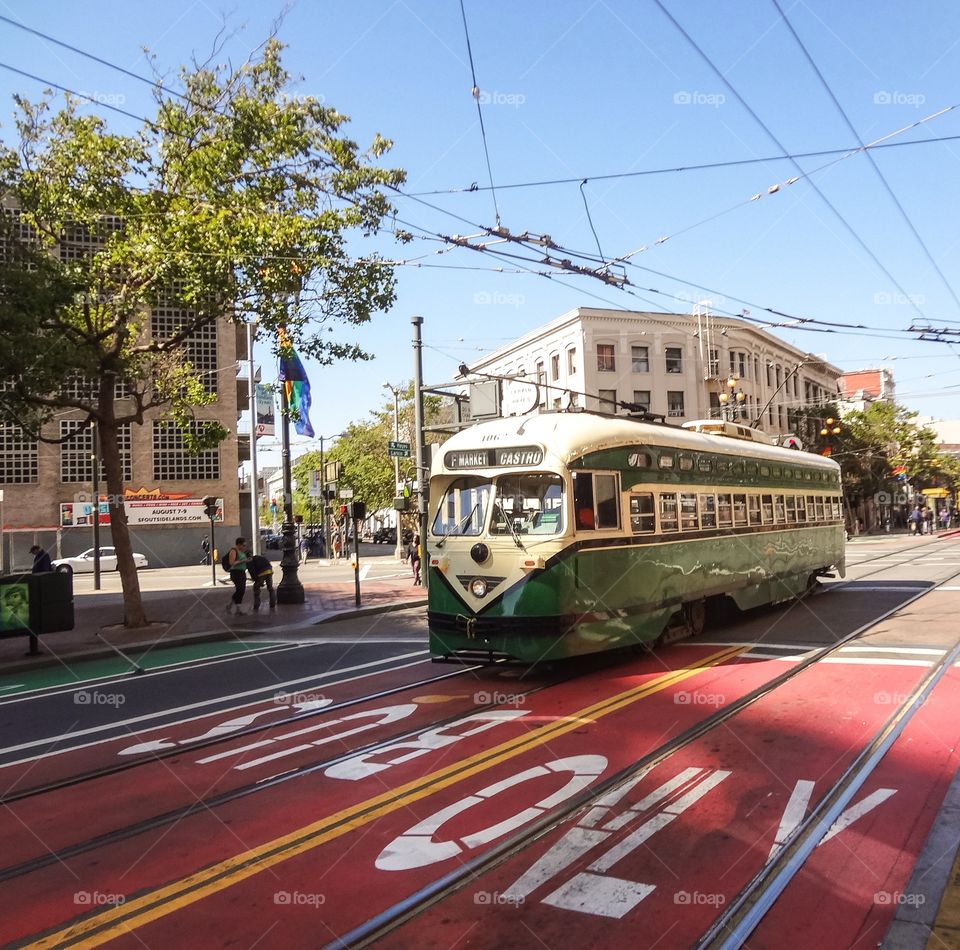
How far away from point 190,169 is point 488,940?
15480mm

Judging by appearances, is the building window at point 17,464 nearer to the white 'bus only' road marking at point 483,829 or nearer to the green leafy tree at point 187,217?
the green leafy tree at point 187,217

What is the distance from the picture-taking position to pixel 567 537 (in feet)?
32.2

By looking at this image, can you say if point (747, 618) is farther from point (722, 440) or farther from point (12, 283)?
point (12, 283)

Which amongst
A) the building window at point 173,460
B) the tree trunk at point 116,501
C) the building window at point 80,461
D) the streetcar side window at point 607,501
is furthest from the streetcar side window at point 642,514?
the building window at point 173,460

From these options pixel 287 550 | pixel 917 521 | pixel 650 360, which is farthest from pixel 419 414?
pixel 917 521

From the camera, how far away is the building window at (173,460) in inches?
1900

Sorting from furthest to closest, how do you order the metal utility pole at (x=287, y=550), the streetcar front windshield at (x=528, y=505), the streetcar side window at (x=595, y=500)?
the metal utility pole at (x=287, y=550) < the streetcar side window at (x=595, y=500) < the streetcar front windshield at (x=528, y=505)

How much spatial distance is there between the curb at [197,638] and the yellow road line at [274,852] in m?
9.83

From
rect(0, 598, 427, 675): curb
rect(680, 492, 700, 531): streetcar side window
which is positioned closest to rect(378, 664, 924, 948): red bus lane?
rect(680, 492, 700, 531): streetcar side window

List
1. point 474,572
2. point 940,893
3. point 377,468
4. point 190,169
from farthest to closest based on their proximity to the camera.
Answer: point 377,468 < point 190,169 < point 474,572 < point 940,893

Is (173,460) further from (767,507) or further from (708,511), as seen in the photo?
(708,511)

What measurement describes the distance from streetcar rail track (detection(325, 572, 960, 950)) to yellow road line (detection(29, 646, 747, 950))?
3.22ft

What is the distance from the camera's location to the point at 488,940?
4.16m

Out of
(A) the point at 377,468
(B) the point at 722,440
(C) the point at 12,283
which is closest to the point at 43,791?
(C) the point at 12,283
